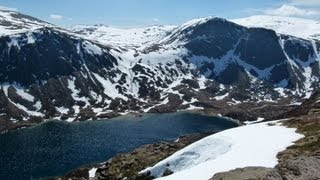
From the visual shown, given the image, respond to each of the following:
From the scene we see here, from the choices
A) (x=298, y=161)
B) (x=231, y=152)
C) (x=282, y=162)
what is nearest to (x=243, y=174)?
(x=282, y=162)

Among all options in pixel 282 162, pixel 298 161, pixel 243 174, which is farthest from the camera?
pixel 243 174

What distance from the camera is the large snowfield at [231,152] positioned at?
2089 inches

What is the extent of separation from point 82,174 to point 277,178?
111 meters

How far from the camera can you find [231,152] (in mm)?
60094

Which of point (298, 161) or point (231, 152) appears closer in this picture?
point (298, 161)

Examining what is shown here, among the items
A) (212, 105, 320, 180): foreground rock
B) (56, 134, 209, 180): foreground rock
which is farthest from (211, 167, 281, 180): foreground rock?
(56, 134, 209, 180): foreground rock

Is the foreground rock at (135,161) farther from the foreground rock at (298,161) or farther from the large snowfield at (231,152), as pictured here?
the foreground rock at (298,161)

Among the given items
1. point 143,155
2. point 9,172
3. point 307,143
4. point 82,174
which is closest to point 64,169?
point 9,172

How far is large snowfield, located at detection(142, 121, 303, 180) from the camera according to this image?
53.0 metres

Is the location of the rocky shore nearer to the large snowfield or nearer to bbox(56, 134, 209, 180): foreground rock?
bbox(56, 134, 209, 180): foreground rock

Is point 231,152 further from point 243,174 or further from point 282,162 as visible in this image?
point 282,162

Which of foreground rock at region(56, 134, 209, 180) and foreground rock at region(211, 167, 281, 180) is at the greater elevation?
foreground rock at region(211, 167, 281, 180)

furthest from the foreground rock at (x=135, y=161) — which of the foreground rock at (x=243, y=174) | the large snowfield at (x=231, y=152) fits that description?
the foreground rock at (x=243, y=174)

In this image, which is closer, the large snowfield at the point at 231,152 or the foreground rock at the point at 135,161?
the large snowfield at the point at 231,152
